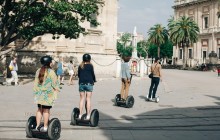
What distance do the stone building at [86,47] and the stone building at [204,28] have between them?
3359 cm

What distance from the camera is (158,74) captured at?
12.7 metres

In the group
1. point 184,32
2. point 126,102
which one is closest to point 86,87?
point 126,102

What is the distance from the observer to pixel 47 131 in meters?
6.24

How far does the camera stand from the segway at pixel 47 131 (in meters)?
6.21

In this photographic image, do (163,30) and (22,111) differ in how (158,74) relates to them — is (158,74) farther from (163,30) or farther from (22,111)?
(163,30)

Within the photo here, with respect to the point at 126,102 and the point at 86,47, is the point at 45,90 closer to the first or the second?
the point at 126,102

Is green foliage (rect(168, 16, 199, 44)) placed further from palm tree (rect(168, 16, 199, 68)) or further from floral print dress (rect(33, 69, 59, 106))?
floral print dress (rect(33, 69, 59, 106))

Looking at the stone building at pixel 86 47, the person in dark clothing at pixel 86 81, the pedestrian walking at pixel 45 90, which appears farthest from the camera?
the stone building at pixel 86 47

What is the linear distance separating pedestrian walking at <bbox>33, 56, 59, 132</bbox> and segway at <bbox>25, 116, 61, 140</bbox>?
8cm

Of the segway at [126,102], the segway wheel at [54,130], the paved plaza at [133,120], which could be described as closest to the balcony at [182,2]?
the paved plaza at [133,120]

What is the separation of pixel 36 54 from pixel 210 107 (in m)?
16.6

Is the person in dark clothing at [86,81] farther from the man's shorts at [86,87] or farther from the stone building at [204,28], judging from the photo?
the stone building at [204,28]

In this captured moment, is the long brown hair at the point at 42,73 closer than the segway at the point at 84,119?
Yes

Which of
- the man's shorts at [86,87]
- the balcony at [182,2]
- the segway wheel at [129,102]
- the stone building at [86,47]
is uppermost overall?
the balcony at [182,2]
